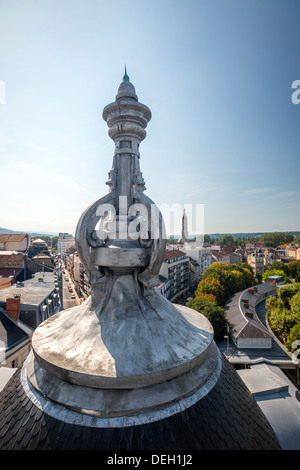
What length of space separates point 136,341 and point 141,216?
10.3 feet

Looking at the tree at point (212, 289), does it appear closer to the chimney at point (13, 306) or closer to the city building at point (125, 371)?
the chimney at point (13, 306)

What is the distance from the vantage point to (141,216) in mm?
6512

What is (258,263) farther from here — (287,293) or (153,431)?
(153,431)

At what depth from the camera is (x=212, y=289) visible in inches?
1729

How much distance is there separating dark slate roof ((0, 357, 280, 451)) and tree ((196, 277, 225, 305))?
39.0m

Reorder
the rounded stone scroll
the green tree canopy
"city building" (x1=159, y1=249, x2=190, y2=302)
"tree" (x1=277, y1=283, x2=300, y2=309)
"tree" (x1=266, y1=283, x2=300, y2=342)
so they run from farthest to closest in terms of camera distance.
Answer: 1. the green tree canopy
2. "city building" (x1=159, y1=249, x2=190, y2=302)
3. "tree" (x1=277, y1=283, x2=300, y2=309)
4. "tree" (x1=266, y1=283, x2=300, y2=342)
5. the rounded stone scroll

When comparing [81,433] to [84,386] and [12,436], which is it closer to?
[84,386]

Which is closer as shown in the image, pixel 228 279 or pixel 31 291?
pixel 31 291

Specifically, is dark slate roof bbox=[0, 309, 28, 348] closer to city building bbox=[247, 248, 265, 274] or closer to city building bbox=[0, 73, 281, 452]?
city building bbox=[0, 73, 281, 452]

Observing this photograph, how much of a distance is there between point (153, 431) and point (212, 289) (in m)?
42.0

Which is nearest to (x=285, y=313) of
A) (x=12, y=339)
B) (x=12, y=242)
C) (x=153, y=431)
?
(x=12, y=339)

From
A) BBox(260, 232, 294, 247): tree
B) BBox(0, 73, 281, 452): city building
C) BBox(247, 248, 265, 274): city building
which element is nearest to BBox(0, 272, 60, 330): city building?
BBox(0, 73, 281, 452): city building

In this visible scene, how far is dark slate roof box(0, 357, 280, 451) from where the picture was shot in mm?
3934
